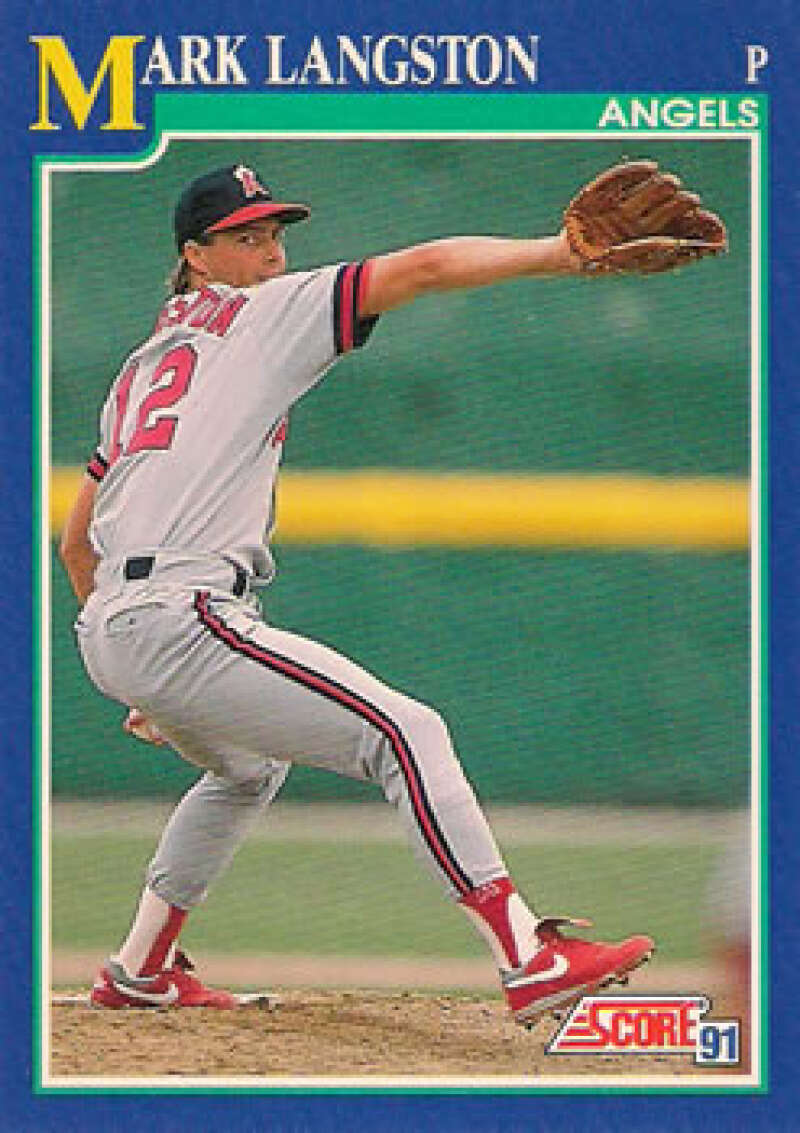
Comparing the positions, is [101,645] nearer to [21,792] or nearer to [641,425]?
[21,792]

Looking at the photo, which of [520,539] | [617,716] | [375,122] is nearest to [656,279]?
[520,539]

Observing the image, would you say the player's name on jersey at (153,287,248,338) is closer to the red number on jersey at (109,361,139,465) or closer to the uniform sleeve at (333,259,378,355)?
the red number on jersey at (109,361,139,465)

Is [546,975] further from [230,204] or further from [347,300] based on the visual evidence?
[230,204]

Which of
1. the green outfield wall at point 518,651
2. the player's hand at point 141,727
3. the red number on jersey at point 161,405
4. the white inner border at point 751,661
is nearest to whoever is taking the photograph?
the red number on jersey at point 161,405

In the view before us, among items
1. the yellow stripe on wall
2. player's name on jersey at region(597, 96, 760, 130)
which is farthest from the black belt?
the yellow stripe on wall

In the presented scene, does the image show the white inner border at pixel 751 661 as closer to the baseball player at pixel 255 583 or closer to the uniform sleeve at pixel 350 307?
the baseball player at pixel 255 583

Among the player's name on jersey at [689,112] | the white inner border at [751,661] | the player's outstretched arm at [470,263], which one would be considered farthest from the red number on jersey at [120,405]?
the player's name on jersey at [689,112]

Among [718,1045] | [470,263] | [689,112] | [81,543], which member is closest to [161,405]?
[81,543]
